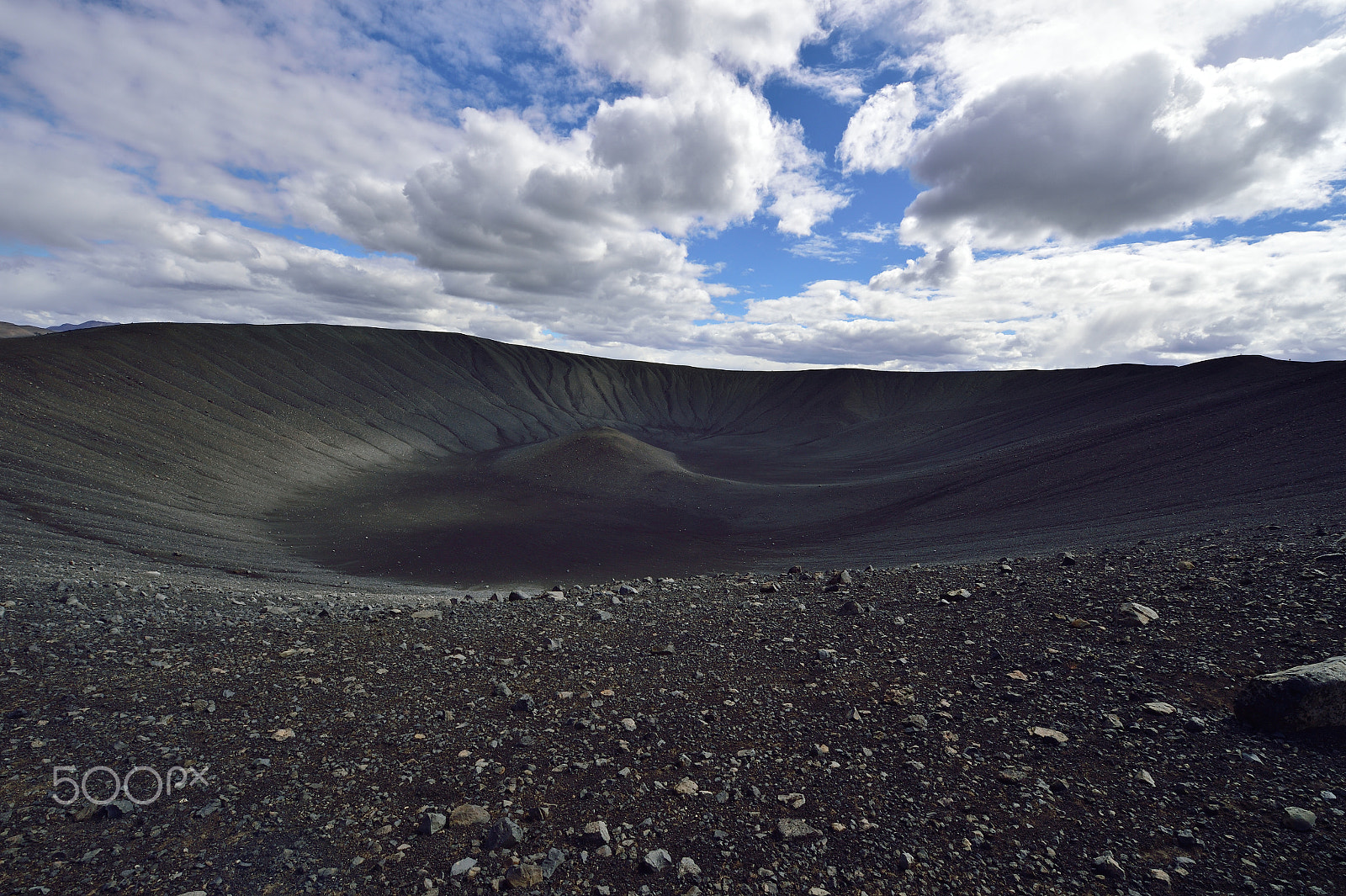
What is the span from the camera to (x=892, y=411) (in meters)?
103

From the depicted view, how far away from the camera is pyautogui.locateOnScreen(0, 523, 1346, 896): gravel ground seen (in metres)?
3.51

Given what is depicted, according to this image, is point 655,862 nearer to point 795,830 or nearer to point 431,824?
point 795,830

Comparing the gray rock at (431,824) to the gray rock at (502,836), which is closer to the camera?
the gray rock at (502,836)

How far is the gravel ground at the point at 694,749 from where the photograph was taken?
11.5 ft

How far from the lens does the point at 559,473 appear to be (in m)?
45.5

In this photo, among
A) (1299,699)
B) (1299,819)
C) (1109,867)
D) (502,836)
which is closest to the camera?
(1109,867)

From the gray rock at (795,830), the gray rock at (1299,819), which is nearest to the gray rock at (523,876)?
the gray rock at (795,830)

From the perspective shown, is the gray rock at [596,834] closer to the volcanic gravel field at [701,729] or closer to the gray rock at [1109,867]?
the volcanic gravel field at [701,729]

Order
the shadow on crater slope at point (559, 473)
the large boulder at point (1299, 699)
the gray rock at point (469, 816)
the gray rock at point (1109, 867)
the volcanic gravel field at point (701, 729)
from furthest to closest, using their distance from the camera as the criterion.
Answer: the shadow on crater slope at point (559, 473)
the large boulder at point (1299, 699)
the gray rock at point (469, 816)
the volcanic gravel field at point (701, 729)
the gray rock at point (1109, 867)

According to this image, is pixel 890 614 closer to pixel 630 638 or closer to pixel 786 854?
pixel 630 638

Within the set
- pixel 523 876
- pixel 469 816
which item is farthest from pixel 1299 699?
pixel 469 816

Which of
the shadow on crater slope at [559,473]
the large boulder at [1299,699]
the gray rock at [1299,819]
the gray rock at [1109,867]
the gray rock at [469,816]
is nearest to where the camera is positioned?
the gray rock at [1109,867]

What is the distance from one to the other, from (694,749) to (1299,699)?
4.74m

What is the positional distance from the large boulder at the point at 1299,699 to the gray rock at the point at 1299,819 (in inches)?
39.6
